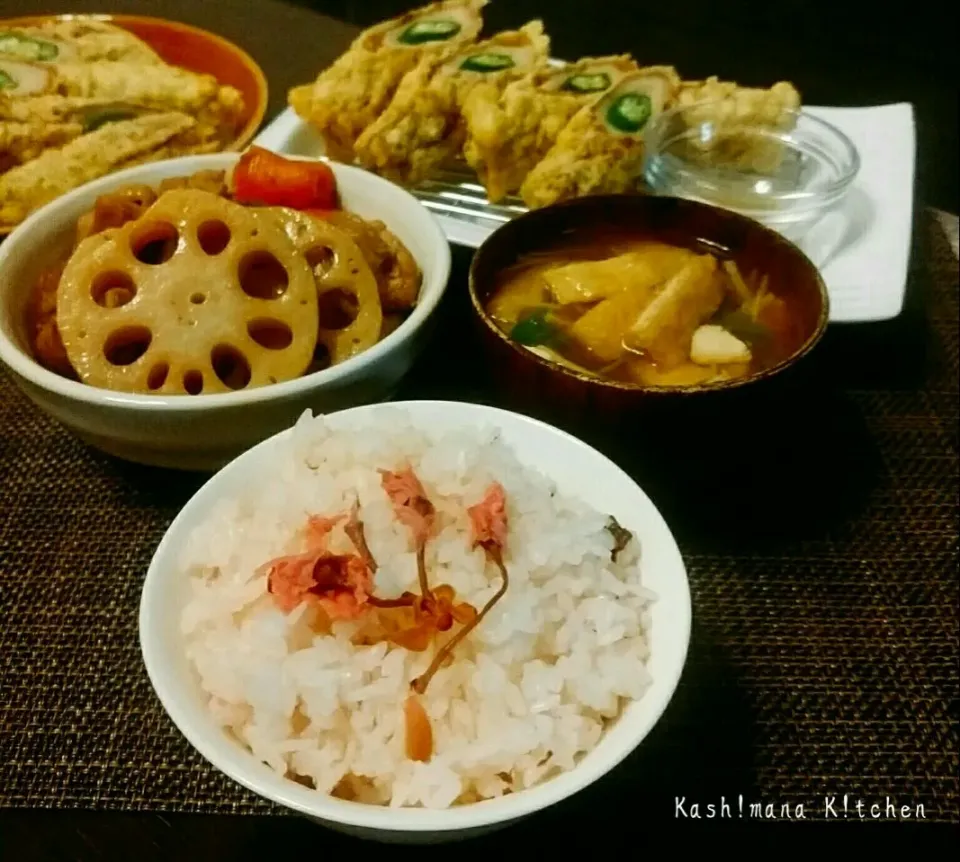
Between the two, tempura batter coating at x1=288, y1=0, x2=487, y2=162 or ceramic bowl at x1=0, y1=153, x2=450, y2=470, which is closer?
Result: ceramic bowl at x1=0, y1=153, x2=450, y2=470

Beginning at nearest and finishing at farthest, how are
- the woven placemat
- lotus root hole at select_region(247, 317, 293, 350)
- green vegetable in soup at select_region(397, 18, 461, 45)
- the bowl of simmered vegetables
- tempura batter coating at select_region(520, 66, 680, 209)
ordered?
the woven placemat
lotus root hole at select_region(247, 317, 293, 350)
the bowl of simmered vegetables
tempura batter coating at select_region(520, 66, 680, 209)
green vegetable in soup at select_region(397, 18, 461, 45)

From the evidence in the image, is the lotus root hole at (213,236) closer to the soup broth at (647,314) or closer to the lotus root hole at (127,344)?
the lotus root hole at (127,344)

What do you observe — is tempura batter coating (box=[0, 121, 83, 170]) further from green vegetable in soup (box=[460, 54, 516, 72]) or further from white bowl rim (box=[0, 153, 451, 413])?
green vegetable in soup (box=[460, 54, 516, 72])

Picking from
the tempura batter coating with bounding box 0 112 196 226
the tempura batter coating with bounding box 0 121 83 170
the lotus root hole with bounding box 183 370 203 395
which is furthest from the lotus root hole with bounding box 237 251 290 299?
the tempura batter coating with bounding box 0 121 83 170

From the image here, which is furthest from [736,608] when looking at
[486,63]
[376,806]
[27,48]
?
[27,48]

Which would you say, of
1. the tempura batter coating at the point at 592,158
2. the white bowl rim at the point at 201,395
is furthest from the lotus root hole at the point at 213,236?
the tempura batter coating at the point at 592,158

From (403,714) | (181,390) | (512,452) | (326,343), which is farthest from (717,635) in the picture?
(181,390)

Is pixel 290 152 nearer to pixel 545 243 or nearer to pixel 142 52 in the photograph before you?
pixel 142 52
